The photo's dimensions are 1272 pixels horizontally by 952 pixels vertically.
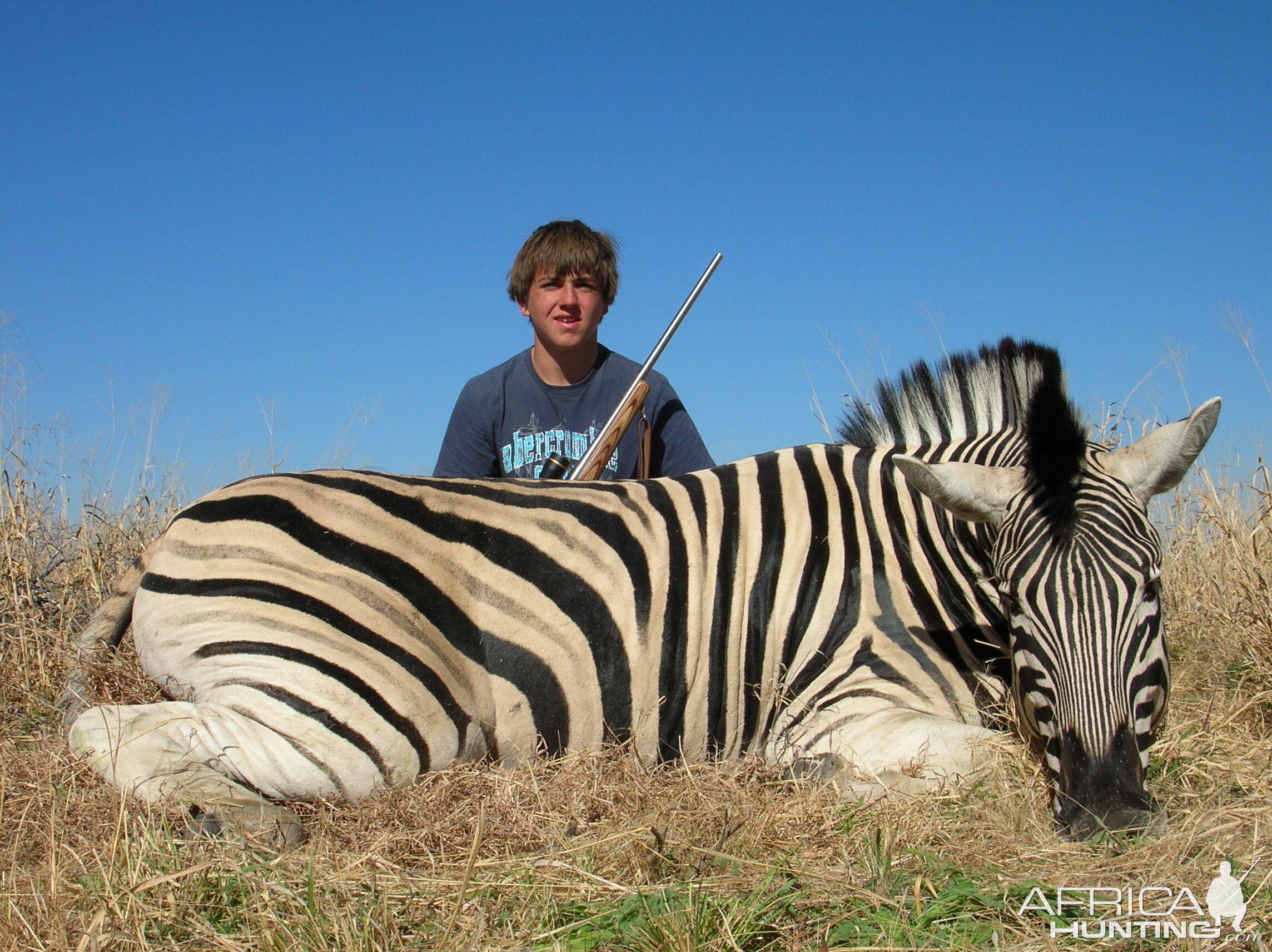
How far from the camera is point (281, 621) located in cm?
251

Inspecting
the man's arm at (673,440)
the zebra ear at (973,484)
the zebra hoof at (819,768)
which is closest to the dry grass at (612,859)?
the zebra hoof at (819,768)

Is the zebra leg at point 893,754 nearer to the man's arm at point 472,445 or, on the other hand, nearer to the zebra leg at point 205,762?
the zebra leg at point 205,762

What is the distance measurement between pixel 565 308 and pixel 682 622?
2547mm

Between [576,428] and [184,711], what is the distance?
2958 mm

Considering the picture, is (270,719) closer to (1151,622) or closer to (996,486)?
(996,486)

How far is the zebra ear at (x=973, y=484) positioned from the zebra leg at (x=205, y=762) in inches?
→ 69.1

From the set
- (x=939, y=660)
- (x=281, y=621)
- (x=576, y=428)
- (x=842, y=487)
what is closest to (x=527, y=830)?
(x=281, y=621)

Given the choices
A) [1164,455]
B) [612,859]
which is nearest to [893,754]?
[612,859]

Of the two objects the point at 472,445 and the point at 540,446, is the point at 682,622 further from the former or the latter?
the point at 472,445

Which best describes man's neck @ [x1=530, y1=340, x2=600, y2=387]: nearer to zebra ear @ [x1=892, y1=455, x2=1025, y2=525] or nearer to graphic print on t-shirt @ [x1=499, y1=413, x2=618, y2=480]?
graphic print on t-shirt @ [x1=499, y1=413, x2=618, y2=480]

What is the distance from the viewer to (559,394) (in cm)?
515

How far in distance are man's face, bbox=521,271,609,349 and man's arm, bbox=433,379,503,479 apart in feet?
1.68

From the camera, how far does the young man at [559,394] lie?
5.03 metres

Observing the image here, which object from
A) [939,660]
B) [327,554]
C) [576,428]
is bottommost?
[939,660]
